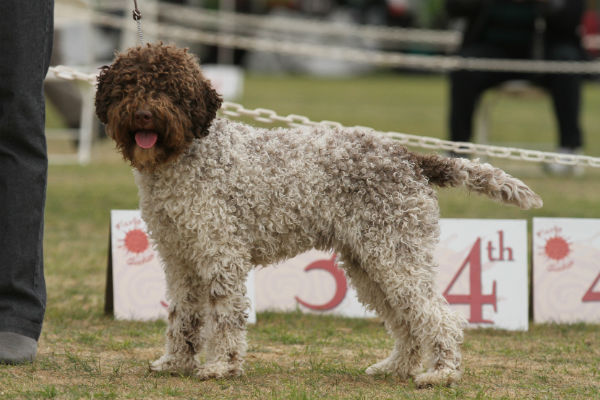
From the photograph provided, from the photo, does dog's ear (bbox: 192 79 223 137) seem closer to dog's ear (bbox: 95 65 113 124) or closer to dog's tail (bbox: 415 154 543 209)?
dog's ear (bbox: 95 65 113 124)

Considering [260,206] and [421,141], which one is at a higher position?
[421,141]

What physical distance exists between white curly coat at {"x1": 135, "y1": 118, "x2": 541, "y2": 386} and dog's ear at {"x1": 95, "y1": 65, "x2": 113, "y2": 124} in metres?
0.32

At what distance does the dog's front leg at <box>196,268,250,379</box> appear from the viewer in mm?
4129

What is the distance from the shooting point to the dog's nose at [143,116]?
3.88 metres

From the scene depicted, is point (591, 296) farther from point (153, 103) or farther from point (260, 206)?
point (153, 103)

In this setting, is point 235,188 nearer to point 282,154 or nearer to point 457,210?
point 282,154

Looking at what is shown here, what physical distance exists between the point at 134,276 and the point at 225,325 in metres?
1.49

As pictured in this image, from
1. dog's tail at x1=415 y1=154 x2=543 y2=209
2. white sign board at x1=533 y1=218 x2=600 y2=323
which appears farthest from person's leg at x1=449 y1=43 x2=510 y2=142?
dog's tail at x1=415 y1=154 x2=543 y2=209

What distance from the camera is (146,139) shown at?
155 inches

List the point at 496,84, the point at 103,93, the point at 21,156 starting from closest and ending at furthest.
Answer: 1. the point at 103,93
2. the point at 21,156
3. the point at 496,84

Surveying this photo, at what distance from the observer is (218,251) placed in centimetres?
409

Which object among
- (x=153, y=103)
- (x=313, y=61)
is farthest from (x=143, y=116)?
(x=313, y=61)

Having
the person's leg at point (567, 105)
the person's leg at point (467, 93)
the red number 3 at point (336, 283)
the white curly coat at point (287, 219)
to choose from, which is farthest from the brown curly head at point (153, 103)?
the person's leg at point (567, 105)

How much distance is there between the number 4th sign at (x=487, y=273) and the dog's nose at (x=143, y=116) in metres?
2.22
